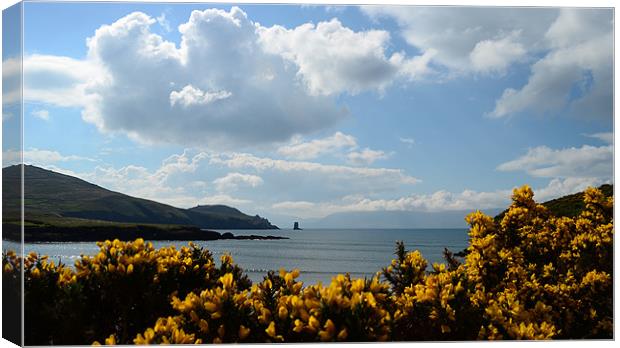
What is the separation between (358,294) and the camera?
3449 millimetres

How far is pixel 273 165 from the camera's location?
248 inches

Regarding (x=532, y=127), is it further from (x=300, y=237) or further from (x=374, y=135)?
(x=300, y=237)

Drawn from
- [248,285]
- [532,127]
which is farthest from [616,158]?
[248,285]

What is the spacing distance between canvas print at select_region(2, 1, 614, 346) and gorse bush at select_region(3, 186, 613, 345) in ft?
0.11

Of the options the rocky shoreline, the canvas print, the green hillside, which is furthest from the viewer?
the green hillside

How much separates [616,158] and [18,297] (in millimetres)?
4767

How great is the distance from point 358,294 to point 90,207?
3.46 meters

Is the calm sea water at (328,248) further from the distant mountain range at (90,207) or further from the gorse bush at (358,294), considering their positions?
the gorse bush at (358,294)

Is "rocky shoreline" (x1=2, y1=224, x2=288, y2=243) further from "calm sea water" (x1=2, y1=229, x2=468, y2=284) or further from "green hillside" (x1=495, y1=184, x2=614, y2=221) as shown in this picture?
"green hillside" (x1=495, y1=184, x2=614, y2=221)

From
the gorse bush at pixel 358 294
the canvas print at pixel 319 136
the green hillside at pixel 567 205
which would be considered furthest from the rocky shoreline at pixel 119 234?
the green hillside at pixel 567 205

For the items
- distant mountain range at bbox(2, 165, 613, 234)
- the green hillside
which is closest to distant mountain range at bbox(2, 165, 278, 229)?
distant mountain range at bbox(2, 165, 613, 234)

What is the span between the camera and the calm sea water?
6.29 meters

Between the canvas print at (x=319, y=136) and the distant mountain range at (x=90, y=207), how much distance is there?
0.02 m

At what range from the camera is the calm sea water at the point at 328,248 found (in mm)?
6289
